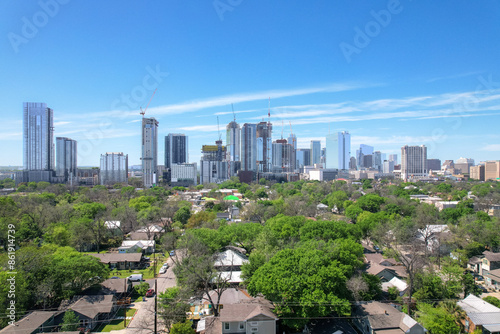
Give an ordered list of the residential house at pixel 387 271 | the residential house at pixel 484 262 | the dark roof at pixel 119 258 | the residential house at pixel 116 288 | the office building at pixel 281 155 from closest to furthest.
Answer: the residential house at pixel 116 288 < the residential house at pixel 387 271 < the residential house at pixel 484 262 < the dark roof at pixel 119 258 < the office building at pixel 281 155

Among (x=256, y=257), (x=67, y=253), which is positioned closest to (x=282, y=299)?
(x=256, y=257)

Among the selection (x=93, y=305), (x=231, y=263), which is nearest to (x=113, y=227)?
(x=231, y=263)

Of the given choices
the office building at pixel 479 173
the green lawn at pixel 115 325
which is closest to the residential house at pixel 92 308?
the green lawn at pixel 115 325

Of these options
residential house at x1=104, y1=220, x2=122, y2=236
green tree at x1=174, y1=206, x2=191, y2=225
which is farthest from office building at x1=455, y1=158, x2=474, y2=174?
residential house at x1=104, y1=220, x2=122, y2=236

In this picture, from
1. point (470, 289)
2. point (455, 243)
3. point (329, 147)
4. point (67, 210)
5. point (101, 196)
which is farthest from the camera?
point (329, 147)

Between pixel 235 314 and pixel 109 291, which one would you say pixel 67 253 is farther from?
pixel 235 314

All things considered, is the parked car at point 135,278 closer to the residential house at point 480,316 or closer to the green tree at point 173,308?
the green tree at point 173,308

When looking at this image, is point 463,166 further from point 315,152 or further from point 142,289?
point 142,289
